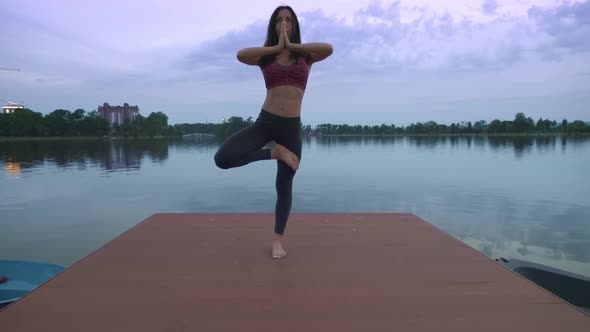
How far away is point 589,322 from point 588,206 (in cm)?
1294

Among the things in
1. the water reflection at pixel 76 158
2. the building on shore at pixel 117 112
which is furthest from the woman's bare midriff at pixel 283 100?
the building on shore at pixel 117 112

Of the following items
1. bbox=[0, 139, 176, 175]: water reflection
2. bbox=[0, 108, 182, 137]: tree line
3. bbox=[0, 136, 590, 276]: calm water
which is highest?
bbox=[0, 108, 182, 137]: tree line

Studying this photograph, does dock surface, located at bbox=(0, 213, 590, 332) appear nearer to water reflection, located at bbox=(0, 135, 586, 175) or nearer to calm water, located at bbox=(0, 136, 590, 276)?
calm water, located at bbox=(0, 136, 590, 276)

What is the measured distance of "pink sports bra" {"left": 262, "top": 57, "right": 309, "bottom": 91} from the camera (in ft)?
10.8

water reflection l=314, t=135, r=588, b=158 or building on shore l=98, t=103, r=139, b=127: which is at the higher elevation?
building on shore l=98, t=103, r=139, b=127

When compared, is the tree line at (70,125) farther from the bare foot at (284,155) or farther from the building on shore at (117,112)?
the bare foot at (284,155)

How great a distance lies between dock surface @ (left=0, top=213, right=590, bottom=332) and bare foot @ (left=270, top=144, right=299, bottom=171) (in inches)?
33.7

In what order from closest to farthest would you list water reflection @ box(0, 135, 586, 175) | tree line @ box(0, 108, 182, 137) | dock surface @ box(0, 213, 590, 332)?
dock surface @ box(0, 213, 590, 332) → water reflection @ box(0, 135, 586, 175) → tree line @ box(0, 108, 182, 137)

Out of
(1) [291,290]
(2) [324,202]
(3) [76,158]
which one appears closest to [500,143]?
(2) [324,202]

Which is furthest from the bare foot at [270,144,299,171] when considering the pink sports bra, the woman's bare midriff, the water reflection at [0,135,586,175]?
the water reflection at [0,135,586,175]

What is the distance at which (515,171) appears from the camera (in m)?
22.1

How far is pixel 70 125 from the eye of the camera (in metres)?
108

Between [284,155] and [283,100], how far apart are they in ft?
1.59

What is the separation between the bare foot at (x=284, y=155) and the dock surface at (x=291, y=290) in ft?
2.81
